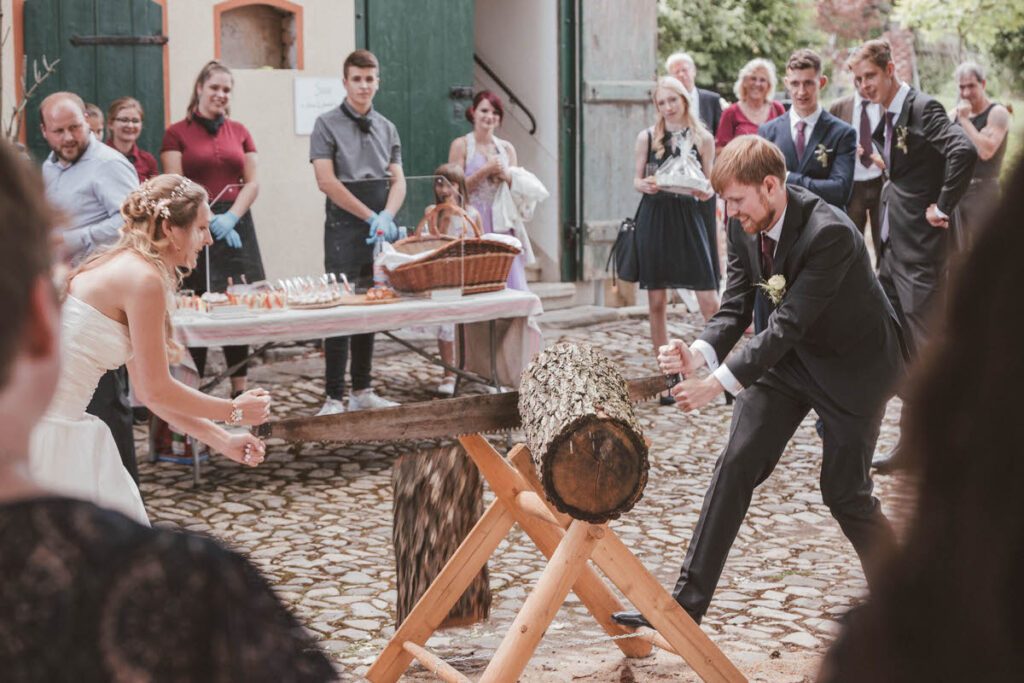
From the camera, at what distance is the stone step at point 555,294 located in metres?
13.0

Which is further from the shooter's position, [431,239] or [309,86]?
[309,86]

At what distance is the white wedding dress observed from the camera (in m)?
4.66

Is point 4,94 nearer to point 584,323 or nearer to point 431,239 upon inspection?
point 431,239

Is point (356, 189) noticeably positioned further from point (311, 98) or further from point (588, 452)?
point (588, 452)

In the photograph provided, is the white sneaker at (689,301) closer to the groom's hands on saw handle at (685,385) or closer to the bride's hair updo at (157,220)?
the groom's hands on saw handle at (685,385)

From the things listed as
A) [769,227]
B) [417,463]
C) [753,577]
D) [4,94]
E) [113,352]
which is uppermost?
[4,94]

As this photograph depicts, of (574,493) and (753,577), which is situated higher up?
(574,493)

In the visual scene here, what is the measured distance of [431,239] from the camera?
8617 millimetres

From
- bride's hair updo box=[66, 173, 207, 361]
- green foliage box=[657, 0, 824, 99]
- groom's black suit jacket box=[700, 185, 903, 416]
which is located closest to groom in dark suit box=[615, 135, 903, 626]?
groom's black suit jacket box=[700, 185, 903, 416]

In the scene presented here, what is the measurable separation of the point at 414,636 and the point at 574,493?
3.16 feet

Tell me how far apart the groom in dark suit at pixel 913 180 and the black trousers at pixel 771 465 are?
3111 millimetres

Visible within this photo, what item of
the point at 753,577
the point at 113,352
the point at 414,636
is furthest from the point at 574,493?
the point at 753,577

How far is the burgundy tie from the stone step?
7589mm

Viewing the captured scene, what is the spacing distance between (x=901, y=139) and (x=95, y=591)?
7.57 meters
